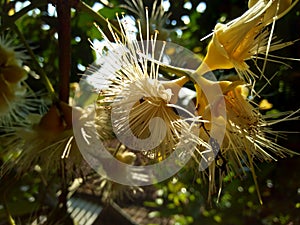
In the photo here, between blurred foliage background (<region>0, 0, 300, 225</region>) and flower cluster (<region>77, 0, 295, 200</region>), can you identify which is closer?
flower cluster (<region>77, 0, 295, 200</region>)

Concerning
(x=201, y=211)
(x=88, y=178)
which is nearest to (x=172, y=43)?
(x=88, y=178)

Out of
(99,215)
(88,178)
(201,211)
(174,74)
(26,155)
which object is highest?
(174,74)

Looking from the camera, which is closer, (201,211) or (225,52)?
(225,52)

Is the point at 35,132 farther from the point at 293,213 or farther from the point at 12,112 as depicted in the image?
the point at 293,213

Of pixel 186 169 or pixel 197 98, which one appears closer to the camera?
pixel 197 98

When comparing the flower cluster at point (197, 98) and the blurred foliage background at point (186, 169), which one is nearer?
the flower cluster at point (197, 98)

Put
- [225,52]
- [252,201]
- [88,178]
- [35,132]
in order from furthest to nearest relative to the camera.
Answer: [252,201]
[88,178]
[35,132]
[225,52]

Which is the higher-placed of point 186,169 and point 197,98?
point 197,98

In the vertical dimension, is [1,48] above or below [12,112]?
above
